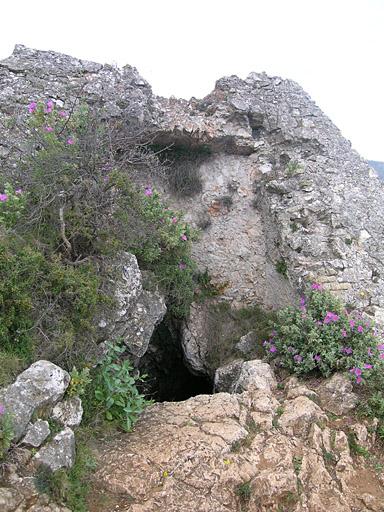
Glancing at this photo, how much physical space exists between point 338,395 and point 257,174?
4.91 meters

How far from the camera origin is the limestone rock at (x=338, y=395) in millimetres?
4578

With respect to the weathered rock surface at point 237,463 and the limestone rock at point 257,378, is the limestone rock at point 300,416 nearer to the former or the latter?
the weathered rock surface at point 237,463

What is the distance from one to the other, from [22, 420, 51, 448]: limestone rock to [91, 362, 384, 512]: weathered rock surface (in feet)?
2.15

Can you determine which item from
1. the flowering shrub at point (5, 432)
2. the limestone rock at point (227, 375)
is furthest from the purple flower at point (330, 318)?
the flowering shrub at point (5, 432)

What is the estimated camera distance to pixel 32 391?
325 centimetres

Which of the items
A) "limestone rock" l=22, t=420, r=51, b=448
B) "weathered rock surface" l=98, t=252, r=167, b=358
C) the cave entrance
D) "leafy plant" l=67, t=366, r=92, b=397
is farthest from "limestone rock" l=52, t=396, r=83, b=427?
the cave entrance

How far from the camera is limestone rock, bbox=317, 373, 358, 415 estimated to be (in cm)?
458

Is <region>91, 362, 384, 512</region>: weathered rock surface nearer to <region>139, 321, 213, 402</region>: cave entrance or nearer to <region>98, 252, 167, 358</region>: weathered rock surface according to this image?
<region>98, 252, 167, 358</region>: weathered rock surface

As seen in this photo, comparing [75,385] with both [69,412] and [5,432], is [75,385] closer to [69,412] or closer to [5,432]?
[69,412]

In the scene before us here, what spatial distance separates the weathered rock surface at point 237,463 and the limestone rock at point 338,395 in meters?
0.20

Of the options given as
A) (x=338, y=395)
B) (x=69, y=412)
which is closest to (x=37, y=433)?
(x=69, y=412)

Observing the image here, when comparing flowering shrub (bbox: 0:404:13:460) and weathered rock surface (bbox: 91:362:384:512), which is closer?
flowering shrub (bbox: 0:404:13:460)

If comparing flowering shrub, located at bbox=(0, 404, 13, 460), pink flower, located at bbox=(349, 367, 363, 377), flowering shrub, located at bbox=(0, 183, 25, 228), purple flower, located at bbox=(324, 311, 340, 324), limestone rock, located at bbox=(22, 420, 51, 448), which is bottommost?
limestone rock, located at bbox=(22, 420, 51, 448)

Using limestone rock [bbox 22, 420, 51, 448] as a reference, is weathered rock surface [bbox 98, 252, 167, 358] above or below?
above
